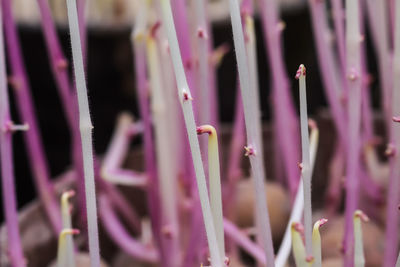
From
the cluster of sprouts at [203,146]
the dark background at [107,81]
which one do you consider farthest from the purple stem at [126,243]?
the dark background at [107,81]

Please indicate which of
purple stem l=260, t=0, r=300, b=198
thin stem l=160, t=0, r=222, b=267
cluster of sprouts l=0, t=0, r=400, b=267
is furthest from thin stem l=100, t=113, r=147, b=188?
thin stem l=160, t=0, r=222, b=267

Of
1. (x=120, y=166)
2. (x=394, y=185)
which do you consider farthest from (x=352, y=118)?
(x=120, y=166)

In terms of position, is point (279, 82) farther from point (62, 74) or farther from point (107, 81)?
point (107, 81)

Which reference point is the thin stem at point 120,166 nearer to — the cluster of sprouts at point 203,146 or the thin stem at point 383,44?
the cluster of sprouts at point 203,146

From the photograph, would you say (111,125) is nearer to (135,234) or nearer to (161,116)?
(135,234)

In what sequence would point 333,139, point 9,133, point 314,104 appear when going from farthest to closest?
point 314,104
point 333,139
point 9,133

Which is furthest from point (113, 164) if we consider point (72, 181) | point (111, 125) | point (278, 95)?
point (111, 125)
